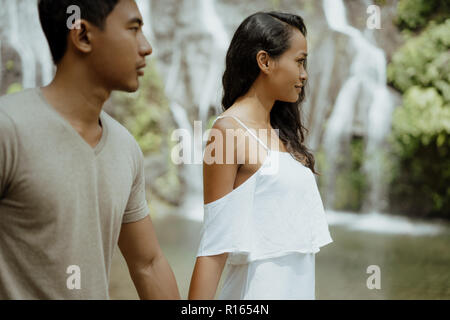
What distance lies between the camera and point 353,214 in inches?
427

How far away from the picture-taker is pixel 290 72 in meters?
1.96

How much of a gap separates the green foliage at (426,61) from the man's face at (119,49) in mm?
8965

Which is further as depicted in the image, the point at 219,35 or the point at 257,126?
the point at 219,35

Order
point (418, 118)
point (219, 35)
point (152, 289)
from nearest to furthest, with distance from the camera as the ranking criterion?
point (152, 289) → point (418, 118) → point (219, 35)

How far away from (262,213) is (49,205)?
734 millimetres

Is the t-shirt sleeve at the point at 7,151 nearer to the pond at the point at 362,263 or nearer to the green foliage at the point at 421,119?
the pond at the point at 362,263

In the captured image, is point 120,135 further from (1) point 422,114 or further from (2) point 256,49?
(1) point 422,114

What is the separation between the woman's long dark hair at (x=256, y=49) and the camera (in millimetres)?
1949

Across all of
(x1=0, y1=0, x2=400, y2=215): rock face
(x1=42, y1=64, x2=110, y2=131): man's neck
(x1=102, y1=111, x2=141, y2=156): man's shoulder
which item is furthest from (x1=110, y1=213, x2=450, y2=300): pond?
(x1=42, y1=64, x2=110, y2=131): man's neck

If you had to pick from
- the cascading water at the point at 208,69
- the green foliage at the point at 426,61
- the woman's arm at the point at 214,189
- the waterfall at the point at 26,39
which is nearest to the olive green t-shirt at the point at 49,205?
the woman's arm at the point at 214,189

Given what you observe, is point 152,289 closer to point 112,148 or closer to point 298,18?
point 112,148

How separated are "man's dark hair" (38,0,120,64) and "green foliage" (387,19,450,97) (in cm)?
904
